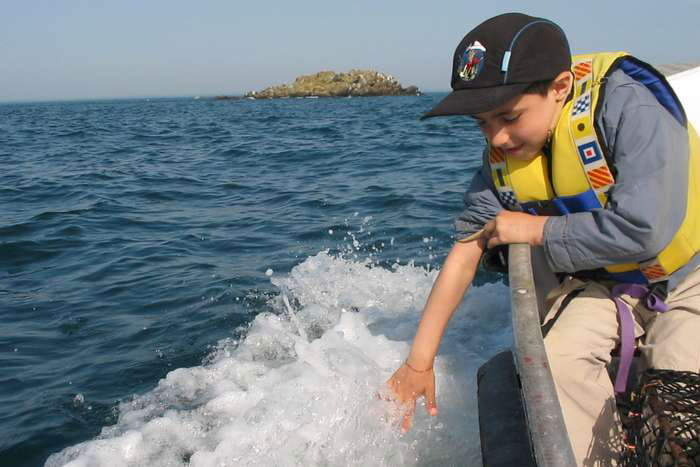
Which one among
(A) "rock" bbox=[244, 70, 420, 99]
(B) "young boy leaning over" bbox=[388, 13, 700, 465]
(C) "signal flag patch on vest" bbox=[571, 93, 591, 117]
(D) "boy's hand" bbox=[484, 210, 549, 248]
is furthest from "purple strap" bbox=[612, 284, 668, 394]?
(A) "rock" bbox=[244, 70, 420, 99]

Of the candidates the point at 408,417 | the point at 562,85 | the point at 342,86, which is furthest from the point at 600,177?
the point at 342,86

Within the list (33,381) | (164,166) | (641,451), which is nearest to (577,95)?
(641,451)

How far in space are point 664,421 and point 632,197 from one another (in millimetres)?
621

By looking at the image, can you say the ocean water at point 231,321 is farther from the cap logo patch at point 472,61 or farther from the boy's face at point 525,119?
the cap logo patch at point 472,61

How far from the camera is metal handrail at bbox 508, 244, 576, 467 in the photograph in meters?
1.29

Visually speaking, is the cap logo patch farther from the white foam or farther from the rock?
the rock

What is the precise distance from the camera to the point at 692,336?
2.04 meters

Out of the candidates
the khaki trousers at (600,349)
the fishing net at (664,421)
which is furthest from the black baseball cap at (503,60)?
the fishing net at (664,421)

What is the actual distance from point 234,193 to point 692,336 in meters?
8.67

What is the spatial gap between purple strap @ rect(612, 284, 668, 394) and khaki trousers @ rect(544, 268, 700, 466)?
0.10 feet

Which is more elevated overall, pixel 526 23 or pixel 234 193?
pixel 526 23

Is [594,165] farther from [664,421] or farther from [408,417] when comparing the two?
[408,417]

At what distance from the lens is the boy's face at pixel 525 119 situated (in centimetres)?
206

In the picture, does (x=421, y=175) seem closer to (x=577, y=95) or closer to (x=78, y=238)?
(x=78, y=238)
